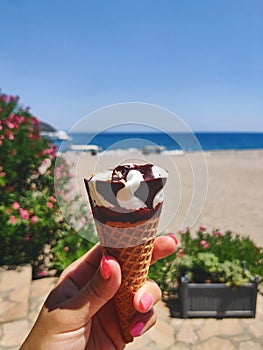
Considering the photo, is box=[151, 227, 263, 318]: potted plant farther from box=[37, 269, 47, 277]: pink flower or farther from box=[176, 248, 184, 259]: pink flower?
box=[37, 269, 47, 277]: pink flower

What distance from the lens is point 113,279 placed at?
151 cm

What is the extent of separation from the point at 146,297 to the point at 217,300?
102 inches

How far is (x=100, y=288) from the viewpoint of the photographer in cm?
152

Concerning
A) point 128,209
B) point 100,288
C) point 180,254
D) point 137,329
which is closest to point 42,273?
point 180,254

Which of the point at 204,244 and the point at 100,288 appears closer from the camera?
the point at 100,288

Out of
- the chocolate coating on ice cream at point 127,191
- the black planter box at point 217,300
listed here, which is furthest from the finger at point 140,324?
the black planter box at point 217,300

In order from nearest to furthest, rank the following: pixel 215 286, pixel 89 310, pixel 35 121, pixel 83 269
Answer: pixel 89 310, pixel 83 269, pixel 215 286, pixel 35 121

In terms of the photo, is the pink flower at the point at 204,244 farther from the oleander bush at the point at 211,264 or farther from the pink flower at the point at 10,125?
the pink flower at the point at 10,125

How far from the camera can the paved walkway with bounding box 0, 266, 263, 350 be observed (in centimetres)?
345

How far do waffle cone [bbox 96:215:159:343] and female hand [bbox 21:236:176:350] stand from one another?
5cm

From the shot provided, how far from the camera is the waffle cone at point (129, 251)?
1438mm

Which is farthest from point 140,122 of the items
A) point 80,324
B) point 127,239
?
point 80,324

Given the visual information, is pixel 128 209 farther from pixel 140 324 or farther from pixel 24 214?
pixel 24 214

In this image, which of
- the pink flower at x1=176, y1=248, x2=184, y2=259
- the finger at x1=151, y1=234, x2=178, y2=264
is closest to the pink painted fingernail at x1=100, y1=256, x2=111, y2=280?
the finger at x1=151, y1=234, x2=178, y2=264
